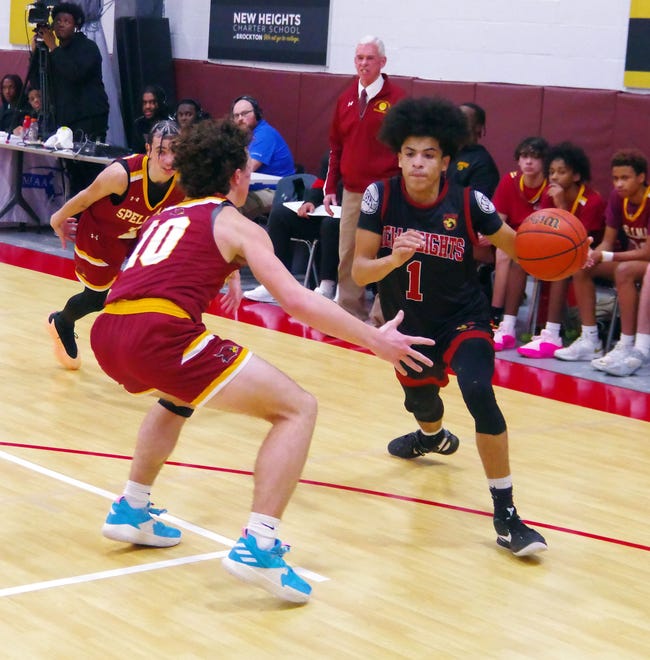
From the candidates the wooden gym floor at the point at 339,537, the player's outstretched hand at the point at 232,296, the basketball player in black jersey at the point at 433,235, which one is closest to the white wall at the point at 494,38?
the wooden gym floor at the point at 339,537

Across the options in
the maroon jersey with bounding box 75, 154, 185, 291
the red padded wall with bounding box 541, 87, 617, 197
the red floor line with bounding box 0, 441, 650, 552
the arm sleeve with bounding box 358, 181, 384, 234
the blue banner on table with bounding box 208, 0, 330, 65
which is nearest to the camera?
the red floor line with bounding box 0, 441, 650, 552

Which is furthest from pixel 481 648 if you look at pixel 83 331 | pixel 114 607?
pixel 83 331

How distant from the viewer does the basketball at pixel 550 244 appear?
4902 millimetres

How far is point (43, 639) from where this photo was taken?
3.37 metres

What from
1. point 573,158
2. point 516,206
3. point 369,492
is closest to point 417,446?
point 369,492

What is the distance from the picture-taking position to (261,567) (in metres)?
3.68

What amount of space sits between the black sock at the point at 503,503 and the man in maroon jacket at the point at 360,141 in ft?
14.4

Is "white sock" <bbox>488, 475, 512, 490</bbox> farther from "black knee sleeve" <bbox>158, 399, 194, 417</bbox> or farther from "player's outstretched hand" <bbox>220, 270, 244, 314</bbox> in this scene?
"player's outstretched hand" <bbox>220, 270, 244, 314</bbox>

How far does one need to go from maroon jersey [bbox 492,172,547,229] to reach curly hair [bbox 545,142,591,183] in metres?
0.36

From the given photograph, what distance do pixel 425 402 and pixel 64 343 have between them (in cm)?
258

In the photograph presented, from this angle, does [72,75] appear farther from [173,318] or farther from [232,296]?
[173,318]

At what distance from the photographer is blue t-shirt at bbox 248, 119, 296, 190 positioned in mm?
10330

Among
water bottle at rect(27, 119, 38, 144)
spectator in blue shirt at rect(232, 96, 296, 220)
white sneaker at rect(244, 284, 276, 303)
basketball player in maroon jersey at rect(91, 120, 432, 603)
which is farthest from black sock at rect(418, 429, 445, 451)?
water bottle at rect(27, 119, 38, 144)

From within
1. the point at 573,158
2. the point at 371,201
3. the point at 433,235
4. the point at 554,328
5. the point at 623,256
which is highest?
the point at 573,158
